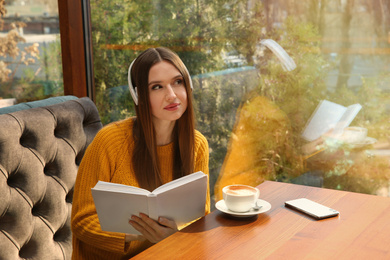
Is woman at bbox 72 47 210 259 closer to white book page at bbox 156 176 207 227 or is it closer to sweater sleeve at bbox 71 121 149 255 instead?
sweater sleeve at bbox 71 121 149 255

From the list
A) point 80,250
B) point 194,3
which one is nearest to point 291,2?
point 194,3

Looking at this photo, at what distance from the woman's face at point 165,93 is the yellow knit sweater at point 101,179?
16 cm

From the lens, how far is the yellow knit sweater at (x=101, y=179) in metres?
1.41

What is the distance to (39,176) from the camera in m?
1.55

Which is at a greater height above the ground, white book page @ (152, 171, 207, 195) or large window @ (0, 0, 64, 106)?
large window @ (0, 0, 64, 106)

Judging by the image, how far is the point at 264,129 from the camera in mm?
2402

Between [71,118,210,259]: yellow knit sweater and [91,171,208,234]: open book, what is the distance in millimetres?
164

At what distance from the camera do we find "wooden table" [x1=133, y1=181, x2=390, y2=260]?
1016 millimetres

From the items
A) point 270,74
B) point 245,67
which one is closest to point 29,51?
point 245,67

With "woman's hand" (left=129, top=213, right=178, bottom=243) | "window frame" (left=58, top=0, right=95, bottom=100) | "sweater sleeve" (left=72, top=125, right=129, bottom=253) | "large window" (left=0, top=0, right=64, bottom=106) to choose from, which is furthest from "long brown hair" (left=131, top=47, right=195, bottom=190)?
"large window" (left=0, top=0, right=64, bottom=106)

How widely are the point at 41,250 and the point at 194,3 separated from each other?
63.4 inches

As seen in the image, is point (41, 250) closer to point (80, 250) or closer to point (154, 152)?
point (80, 250)

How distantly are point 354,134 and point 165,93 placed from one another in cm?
110

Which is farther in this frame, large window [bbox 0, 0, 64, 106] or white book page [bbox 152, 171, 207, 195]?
large window [bbox 0, 0, 64, 106]
